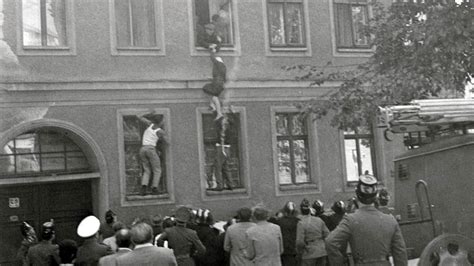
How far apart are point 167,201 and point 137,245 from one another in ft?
36.0

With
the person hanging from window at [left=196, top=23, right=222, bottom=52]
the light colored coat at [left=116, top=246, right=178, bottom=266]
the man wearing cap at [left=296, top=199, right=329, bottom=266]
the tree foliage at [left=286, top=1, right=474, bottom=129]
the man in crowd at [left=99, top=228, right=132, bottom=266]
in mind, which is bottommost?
the man wearing cap at [left=296, top=199, right=329, bottom=266]

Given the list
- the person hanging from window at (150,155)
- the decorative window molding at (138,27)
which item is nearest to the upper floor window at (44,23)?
the decorative window molding at (138,27)

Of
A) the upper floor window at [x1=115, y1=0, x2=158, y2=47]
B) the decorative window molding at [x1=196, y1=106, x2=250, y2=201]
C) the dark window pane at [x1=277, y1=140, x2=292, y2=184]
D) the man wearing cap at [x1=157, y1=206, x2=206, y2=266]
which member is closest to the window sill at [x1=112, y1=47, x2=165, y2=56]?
the upper floor window at [x1=115, y1=0, x2=158, y2=47]

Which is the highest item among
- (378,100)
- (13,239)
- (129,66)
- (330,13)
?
(330,13)

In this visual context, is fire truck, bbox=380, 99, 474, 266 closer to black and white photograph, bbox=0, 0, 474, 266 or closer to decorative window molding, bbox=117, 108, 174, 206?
black and white photograph, bbox=0, 0, 474, 266

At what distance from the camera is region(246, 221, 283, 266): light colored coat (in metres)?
9.55

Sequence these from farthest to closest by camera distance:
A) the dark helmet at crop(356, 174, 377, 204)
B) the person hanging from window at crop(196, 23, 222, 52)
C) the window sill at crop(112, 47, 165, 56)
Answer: the person hanging from window at crop(196, 23, 222, 52) → the window sill at crop(112, 47, 165, 56) → the dark helmet at crop(356, 174, 377, 204)

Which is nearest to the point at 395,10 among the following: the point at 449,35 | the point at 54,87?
the point at 449,35

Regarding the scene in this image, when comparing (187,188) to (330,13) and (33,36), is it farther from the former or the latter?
(330,13)

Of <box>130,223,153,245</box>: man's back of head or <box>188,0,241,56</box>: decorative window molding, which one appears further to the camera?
<box>188,0,241,56</box>: decorative window molding

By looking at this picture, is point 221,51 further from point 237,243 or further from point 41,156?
point 237,243

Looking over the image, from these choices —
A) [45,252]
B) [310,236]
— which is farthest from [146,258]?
[310,236]

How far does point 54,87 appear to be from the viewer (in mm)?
16531

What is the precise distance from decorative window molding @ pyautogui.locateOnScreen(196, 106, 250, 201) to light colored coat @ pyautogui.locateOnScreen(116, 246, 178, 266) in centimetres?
1127
